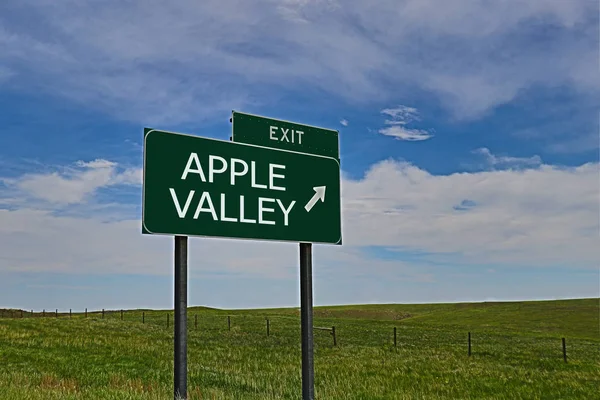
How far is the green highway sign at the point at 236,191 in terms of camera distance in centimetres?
859

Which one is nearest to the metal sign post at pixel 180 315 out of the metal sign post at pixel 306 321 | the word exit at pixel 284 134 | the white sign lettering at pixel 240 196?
the white sign lettering at pixel 240 196

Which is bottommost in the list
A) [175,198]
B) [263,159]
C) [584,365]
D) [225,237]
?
[584,365]

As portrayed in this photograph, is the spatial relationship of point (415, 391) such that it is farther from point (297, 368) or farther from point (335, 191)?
point (335, 191)

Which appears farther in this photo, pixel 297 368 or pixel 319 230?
pixel 297 368

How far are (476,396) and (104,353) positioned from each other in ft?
50.5

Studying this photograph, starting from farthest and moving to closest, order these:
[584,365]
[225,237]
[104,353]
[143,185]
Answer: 1. [584,365]
2. [104,353]
3. [225,237]
4. [143,185]

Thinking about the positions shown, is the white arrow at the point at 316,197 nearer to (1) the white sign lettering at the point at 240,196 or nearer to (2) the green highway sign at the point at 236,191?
(2) the green highway sign at the point at 236,191

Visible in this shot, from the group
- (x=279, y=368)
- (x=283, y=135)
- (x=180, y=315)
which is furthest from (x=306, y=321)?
(x=279, y=368)

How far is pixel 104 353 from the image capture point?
24.4 m

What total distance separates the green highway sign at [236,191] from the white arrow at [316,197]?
0.06 ft

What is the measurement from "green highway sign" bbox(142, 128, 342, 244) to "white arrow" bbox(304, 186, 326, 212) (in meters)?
0.02

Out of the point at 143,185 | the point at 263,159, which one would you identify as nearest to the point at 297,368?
the point at 263,159

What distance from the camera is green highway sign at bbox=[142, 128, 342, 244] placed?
28.2 ft

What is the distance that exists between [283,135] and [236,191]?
1734 mm
